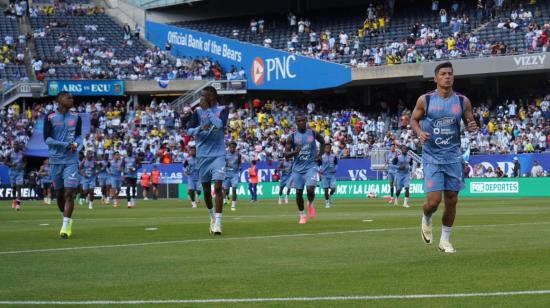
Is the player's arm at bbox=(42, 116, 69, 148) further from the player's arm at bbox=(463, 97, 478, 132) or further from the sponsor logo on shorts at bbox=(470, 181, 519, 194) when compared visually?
the sponsor logo on shorts at bbox=(470, 181, 519, 194)

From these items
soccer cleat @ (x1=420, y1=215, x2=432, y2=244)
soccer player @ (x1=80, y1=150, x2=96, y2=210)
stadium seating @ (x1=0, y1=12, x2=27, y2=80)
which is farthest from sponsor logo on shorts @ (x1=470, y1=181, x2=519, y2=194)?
soccer cleat @ (x1=420, y1=215, x2=432, y2=244)

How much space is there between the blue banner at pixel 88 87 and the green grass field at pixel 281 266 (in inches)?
1879

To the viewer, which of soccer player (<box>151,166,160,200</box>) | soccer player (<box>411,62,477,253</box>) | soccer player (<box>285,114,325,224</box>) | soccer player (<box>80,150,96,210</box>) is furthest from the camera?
soccer player (<box>151,166,160,200</box>)

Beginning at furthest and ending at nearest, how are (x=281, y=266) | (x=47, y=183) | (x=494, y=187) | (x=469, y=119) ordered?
(x=47, y=183) < (x=494, y=187) < (x=469, y=119) < (x=281, y=266)

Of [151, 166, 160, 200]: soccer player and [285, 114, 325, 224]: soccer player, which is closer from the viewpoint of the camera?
[285, 114, 325, 224]: soccer player

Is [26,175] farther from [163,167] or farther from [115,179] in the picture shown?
[115,179]

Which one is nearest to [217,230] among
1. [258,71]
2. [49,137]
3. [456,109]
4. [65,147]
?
[65,147]

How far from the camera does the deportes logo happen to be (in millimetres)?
64375

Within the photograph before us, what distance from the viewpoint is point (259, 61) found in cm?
6462

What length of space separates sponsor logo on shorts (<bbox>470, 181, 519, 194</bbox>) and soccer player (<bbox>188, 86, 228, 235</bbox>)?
31.3 meters

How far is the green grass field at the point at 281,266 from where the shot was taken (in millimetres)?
9227

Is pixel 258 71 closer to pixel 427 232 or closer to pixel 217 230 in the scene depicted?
pixel 217 230

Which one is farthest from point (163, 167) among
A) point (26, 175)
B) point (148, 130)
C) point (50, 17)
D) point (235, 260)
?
point (235, 260)

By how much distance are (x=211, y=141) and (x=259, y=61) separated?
4694 cm
